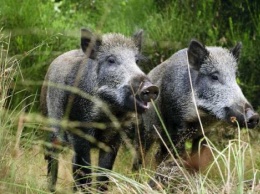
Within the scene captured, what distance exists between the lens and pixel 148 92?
604 centimetres

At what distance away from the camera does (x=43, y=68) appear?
30.8 feet

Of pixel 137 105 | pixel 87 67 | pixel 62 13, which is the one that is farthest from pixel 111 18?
pixel 137 105

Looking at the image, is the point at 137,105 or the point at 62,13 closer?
the point at 137,105

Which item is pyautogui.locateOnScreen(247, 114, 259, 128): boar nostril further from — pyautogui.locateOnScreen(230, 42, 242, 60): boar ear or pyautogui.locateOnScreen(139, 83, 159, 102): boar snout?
pyautogui.locateOnScreen(230, 42, 242, 60): boar ear

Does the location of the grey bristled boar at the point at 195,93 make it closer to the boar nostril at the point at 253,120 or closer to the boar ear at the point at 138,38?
the boar ear at the point at 138,38

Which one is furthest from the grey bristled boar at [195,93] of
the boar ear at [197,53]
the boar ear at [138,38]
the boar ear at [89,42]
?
the boar ear at [89,42]

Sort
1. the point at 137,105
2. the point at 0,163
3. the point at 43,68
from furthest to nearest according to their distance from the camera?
the point at 43,68 → the point at 137,105 → the point at 0,163

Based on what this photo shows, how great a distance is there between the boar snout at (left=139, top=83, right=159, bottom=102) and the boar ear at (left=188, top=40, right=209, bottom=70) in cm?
128

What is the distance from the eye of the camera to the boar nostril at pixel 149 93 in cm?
601

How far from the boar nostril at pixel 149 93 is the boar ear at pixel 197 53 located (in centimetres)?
130

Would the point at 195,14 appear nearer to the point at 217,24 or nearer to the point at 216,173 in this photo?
the point at 217,24

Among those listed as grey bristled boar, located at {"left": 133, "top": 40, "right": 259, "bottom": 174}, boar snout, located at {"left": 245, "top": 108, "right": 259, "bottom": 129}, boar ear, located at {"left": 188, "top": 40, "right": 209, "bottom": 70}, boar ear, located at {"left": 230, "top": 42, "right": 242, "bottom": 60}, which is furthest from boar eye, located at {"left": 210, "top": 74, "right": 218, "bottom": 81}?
boar snout, located at {"left": 245, "top": 108, "right": 259, "bottom": 129}

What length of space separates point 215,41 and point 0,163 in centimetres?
526

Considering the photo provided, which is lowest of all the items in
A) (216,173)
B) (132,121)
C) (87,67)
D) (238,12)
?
Answer: (216,173)
